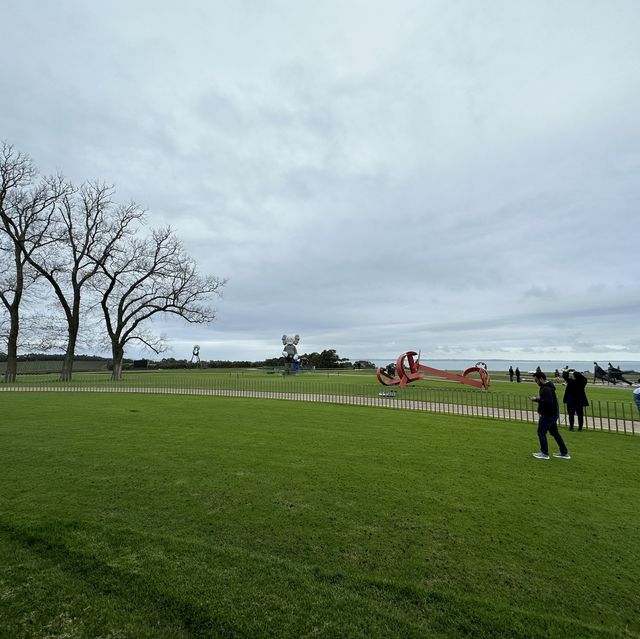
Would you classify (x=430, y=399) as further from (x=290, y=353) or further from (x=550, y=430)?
(x=290, y=353)

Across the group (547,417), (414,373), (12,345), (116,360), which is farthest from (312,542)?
(12,345)

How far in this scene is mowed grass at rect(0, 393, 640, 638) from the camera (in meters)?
3.20

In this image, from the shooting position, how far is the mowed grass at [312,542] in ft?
10.5

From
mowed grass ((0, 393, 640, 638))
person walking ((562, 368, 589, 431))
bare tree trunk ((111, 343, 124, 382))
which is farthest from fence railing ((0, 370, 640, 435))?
bare tree trunk ((111, 343, 124, 382))

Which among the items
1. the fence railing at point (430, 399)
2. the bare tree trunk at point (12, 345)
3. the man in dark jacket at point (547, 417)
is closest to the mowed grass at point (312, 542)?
the man in dark jacket at point (547, 417)

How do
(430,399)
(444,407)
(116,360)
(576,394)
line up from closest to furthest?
(576,394) → (444,407) → (430,399) → (116,360)

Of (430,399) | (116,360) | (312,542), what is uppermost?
(116,360)

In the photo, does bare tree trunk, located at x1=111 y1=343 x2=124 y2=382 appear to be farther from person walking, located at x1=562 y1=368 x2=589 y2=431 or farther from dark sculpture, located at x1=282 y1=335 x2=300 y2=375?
person walking, located at x1=562 y1=368 x2=589 y2=431

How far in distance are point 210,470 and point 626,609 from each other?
5975 mm

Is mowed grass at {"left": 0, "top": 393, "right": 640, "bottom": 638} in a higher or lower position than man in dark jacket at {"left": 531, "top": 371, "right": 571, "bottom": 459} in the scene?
lower

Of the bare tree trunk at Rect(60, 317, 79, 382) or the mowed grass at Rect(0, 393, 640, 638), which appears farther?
the bare tree trunk at Rect(60, 317, 79, 382)

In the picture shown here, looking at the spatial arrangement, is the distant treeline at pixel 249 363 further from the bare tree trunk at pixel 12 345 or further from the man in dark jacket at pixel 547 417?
the man in dark jacket at pixel 547 417

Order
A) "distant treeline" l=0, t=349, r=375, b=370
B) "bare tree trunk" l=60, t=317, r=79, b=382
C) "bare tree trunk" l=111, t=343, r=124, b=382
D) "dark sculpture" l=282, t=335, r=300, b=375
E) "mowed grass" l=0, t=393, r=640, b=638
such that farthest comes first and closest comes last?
"distant treeline" l=0, t=349, r=375, b=370
"dark sculpture" l=282, t=335, r=300, b=375
"bare tree trunk" l=111, t=343, r=124, b=382
"bare tree trunk" l=60, t=317, r=79, b=382
"mowed grass" l=0, t=393, r=640, b=638

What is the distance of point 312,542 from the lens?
443 centimetres
